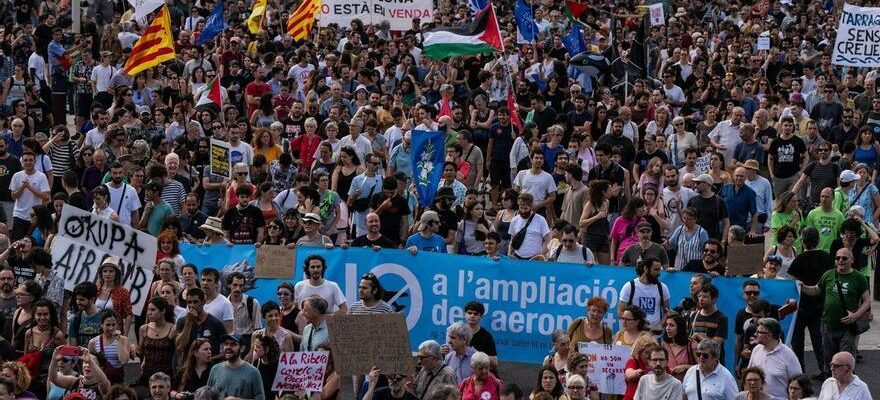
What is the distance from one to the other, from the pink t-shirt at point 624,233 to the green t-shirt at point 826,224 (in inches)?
64.6

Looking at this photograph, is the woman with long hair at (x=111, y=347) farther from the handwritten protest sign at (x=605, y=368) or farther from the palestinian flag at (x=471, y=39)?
the palestinian flag at (x=471, y=39)

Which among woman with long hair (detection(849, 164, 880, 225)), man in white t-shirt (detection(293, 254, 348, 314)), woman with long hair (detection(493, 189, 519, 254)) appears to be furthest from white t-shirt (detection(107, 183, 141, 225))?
woman with long hair (detection(849, 164, 880, 225))

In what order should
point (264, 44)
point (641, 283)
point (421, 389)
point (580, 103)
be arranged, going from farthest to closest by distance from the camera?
point (264, 44)
point (580, 103)
point (641, 283)
point (421, 389)

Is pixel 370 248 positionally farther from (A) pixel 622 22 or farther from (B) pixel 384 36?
(A) pixel 622 22


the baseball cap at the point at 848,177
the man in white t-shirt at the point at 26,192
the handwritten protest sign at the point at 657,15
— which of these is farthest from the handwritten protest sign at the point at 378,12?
the baseball cap at the point at 848,177

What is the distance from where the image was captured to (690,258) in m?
17.7

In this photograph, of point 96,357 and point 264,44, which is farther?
point 264,44

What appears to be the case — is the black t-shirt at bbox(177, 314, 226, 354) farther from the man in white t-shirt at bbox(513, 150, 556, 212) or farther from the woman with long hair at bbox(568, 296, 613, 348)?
the man in white t-shirt at bbox(513, 150, 556, 212)

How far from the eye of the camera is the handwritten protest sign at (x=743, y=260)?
1672 cm

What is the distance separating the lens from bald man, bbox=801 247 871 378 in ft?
53.0

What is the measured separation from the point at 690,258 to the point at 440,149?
11.0ft

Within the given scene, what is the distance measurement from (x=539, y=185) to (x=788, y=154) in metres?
3.15

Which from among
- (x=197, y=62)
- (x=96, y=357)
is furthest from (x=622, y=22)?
(x=96, y=357)

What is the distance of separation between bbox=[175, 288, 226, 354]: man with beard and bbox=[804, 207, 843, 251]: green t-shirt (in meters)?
6.11
